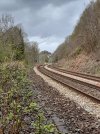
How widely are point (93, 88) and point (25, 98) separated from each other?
27.3ft

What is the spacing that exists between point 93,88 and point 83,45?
46.1m

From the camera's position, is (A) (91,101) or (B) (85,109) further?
(A) (91,101)

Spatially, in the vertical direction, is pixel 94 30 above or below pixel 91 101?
above

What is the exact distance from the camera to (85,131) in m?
10.3

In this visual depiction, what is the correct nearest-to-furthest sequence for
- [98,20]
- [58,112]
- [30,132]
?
[30,132], [58,112], [98,20]

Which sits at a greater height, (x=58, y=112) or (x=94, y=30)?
(x=94, y=30)

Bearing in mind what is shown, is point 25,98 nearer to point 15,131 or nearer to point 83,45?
point 15,131

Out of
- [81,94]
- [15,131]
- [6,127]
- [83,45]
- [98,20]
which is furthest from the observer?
[83,45]

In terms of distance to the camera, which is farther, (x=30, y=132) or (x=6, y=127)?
(x=30, y=132)

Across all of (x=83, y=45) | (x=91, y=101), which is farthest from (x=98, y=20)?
(x=91, y=101)

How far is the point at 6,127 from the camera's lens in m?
8.77

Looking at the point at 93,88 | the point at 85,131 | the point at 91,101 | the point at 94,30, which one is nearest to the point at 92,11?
the point at 94,30

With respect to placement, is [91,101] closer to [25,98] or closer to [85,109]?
[85,109]

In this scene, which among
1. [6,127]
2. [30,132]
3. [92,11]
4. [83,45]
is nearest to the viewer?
[6,127]
